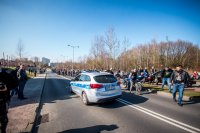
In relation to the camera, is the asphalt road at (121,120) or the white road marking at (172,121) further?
the asphalt road at (121,120)

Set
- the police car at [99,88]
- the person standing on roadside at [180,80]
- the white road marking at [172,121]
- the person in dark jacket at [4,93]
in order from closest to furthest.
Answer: the person in dark jacket at [4,93] < the white road marking at [172,121] < the police car at [99,88] < the person standing on roadside at [180,80]

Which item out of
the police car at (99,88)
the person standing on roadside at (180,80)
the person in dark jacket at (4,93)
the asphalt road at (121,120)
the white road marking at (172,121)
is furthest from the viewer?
the person standing on roadside at (180,80)

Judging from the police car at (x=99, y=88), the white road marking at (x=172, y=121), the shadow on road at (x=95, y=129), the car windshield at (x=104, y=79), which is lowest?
the shadow on road at (x=95, y=129)

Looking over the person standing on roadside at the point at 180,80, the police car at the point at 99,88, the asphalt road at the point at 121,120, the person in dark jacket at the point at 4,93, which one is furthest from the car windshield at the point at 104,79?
the person in dark jacket at the point at 4,93

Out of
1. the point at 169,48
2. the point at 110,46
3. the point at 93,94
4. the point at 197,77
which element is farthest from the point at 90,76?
the point at 169,48

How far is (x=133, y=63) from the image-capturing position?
200 ft

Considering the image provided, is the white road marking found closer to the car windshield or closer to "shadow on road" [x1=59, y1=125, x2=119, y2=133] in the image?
"shadow on road" [x1=59, y1=125, x2=119, y2=133]

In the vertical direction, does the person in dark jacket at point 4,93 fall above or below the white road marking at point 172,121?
above

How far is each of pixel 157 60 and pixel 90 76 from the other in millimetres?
49643

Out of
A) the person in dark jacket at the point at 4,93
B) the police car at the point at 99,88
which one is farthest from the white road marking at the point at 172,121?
the person in dark jacket at the point at 4,93

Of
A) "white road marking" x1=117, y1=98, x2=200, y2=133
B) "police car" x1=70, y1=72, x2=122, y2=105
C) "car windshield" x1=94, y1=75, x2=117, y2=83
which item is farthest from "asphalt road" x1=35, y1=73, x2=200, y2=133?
"car windshield" x1=94, y1=75, x2=117, y2=83

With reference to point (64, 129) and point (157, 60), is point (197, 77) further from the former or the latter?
point (64, 129)

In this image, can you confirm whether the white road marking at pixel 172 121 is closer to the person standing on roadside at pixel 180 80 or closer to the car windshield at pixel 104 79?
the car windshield at pixel 104 79

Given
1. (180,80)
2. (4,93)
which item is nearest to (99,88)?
(180,80)
